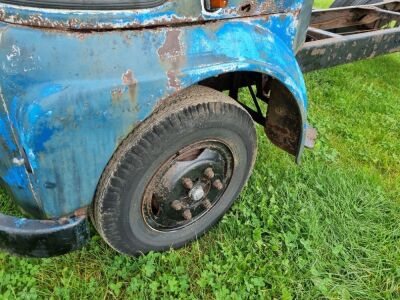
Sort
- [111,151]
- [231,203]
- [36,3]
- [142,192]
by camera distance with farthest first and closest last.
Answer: [231,203]
[142,192]
[111,151]
[36,3]

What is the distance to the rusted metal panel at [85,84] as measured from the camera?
51.8 inches

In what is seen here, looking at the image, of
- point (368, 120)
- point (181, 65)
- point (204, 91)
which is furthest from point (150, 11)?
point (368, 120)

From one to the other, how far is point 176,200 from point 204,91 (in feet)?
1.71

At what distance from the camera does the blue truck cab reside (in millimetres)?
1321

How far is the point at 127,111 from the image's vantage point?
1.46 m

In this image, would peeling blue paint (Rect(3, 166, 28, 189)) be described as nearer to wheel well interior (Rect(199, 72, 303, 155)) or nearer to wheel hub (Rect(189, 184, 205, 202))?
wheel hub (Rect(189, 184, 205, 202))

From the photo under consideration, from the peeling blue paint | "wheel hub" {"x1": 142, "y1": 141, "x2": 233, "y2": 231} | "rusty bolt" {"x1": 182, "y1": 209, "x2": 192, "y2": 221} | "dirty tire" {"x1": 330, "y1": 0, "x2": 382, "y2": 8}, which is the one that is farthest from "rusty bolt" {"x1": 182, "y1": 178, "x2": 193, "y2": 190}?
"dirty tire" {"x1": 330, "y1": 0, "x2": 382, "y2": 8}

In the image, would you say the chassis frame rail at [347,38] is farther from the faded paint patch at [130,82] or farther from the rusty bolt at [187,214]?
the faded paint patch at [130,82]

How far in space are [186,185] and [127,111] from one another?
0.55 metres

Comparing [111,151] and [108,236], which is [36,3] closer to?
[111,151]

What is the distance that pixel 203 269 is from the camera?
2.05 meters

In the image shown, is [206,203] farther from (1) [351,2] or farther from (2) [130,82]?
(1) [351,2]

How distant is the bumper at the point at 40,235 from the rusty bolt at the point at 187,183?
1.52ft

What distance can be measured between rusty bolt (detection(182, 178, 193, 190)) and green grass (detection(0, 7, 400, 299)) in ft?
1.28
